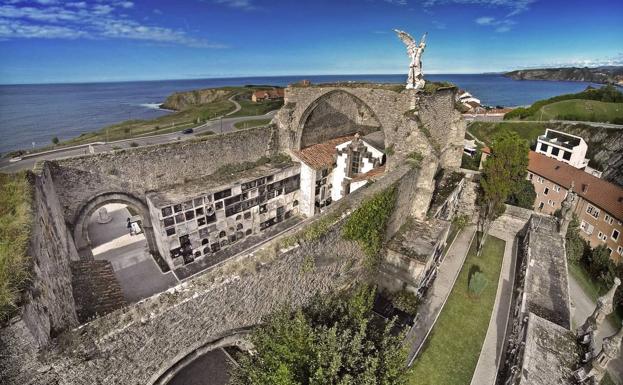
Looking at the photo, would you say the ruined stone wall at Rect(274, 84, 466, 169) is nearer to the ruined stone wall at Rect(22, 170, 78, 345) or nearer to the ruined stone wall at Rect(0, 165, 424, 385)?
the ruined stone wall at Rect(0, 165, 424, 385)

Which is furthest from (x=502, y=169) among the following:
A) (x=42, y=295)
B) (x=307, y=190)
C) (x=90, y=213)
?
(x=90, y=213)

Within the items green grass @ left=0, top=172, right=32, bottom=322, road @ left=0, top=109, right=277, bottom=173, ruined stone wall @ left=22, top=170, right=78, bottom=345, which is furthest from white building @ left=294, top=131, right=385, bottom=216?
green grass @ left=0, top=172, right=32, bottom=322

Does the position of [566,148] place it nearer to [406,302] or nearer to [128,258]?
[406,302]

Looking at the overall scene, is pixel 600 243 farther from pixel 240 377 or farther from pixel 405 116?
pixel 240 377

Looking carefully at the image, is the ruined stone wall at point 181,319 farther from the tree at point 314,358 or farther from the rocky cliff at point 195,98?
the rocky cliff at point 195,98

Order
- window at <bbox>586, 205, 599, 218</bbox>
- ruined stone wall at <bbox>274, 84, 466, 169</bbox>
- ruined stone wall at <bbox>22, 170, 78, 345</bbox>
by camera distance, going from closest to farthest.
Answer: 1. ruined stone wall at <bbox>22, 170, 78, 345</bbox>
2. ruined stone wall at <bbox>274, 84, 466, 169</bbox>
3. window at <bbox>586, 205, 599, 218</bbox>

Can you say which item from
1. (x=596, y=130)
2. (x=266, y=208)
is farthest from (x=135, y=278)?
(x=596, y=130)
